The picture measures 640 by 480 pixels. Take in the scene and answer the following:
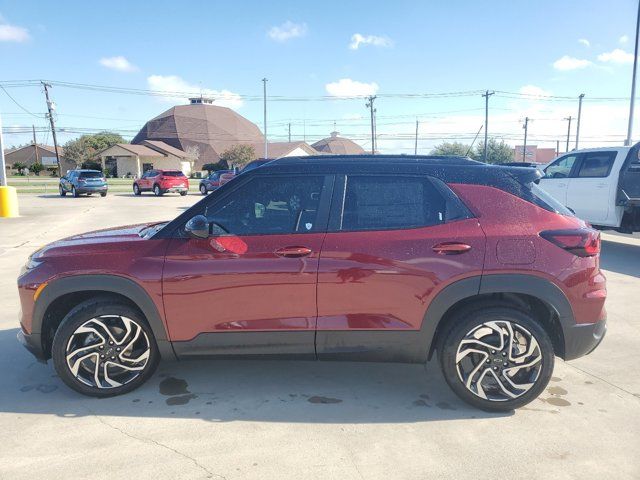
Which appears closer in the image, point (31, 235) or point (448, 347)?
point (448, 347)

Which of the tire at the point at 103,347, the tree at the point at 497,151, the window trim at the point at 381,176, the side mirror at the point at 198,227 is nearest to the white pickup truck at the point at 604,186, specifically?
the window trim at the point at 381,176

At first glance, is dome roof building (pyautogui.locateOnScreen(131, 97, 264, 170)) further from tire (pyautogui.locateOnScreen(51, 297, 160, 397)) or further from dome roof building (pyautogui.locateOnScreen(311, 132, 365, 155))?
tire (pyautogui.locateOnScreen(51, 297, 160, 397))

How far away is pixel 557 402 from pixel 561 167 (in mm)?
8358

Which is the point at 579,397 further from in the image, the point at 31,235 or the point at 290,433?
the point at 31,235

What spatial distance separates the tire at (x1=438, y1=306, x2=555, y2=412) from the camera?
3129 mm

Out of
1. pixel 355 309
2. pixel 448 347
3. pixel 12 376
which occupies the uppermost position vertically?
pixel 355 309

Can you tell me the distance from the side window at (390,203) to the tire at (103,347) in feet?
5.62

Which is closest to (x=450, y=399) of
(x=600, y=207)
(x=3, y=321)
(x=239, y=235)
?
(x=239, y=235)

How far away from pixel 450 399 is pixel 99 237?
3.00m

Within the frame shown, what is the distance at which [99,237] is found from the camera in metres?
3.62

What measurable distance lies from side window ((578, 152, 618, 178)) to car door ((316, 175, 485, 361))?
7.58 m

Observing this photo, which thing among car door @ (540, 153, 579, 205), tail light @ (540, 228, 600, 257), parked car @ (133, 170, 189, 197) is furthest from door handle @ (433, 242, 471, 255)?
parked car @ (133, 170, 189, 197)

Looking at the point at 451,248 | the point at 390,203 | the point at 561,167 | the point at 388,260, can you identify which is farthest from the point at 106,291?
the point at 561,167

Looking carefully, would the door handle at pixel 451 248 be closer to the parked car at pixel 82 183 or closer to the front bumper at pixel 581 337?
the front bumper at pixel 581 337
